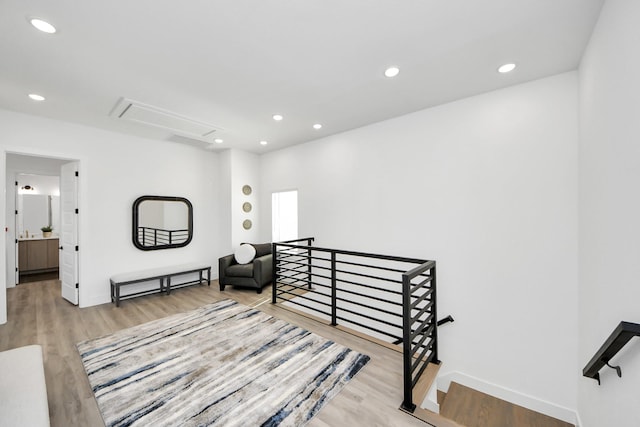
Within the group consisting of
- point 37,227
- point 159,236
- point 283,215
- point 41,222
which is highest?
point 283,215

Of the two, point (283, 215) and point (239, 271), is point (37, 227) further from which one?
point (283, 215)

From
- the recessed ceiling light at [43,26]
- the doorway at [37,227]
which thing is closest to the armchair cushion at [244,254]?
the recessed ceiling light at [43,26]

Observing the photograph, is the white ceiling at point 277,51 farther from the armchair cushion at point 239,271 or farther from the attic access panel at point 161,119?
the armchair cushion at point 239,271

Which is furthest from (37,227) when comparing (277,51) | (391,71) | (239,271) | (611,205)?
(611,205)

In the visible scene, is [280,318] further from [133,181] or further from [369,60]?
[133,181]

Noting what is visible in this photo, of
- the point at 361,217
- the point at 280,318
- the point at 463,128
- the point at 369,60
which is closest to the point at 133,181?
the point at 280,318

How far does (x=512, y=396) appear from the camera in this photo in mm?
2633

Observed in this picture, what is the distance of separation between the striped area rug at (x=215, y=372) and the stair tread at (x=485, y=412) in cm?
122

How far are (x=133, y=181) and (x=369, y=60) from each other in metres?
4.37

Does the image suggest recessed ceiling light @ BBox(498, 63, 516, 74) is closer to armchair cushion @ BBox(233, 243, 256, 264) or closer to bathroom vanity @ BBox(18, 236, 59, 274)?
armchair cushion @ BBox(233, 243, 256, 264)

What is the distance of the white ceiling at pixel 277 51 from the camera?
1.71m

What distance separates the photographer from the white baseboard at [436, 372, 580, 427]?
2.40 meters

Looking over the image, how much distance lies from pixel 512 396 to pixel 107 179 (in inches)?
247

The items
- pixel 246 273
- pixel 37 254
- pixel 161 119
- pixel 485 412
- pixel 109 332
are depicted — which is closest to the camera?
pixel 485 412
